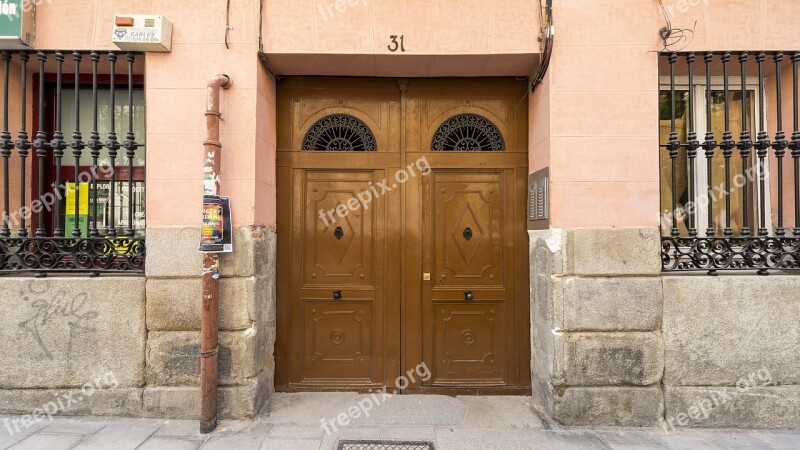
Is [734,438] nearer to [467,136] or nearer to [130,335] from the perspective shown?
[467,136]

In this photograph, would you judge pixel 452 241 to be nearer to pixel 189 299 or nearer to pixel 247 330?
pixel 247 330

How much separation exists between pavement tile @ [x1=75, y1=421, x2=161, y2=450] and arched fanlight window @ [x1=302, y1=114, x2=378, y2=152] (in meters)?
3.19

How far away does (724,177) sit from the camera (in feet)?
14.8

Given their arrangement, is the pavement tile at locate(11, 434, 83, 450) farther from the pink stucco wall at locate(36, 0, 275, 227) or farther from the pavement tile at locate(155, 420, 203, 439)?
the pink stucco wall at locate(36, 0, 275, 227)

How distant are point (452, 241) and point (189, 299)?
2.80 meters

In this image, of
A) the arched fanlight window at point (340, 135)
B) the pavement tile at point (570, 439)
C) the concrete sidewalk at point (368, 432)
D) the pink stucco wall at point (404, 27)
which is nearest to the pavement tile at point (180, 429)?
the concrete sidewalk at point (368, 432)

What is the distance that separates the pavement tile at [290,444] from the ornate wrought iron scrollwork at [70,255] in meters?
2.11

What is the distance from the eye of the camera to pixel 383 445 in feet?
12.2

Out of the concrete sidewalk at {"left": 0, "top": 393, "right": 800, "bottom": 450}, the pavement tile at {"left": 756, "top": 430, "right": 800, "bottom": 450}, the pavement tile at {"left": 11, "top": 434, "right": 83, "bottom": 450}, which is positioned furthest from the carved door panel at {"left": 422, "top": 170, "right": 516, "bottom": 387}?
the pavement tile at {"left": 11, "top": 434, "right": 83, "bottom": 450}

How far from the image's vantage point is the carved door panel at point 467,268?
4.68 m

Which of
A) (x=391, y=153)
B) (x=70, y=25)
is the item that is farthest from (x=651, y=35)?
(x=70, y=25)

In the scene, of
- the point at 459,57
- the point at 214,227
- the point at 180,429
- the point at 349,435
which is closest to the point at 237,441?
the point at 180,429

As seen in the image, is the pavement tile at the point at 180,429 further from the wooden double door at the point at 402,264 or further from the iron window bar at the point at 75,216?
the iron window bar at the point at 75,216

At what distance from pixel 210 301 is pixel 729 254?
5.09 m
